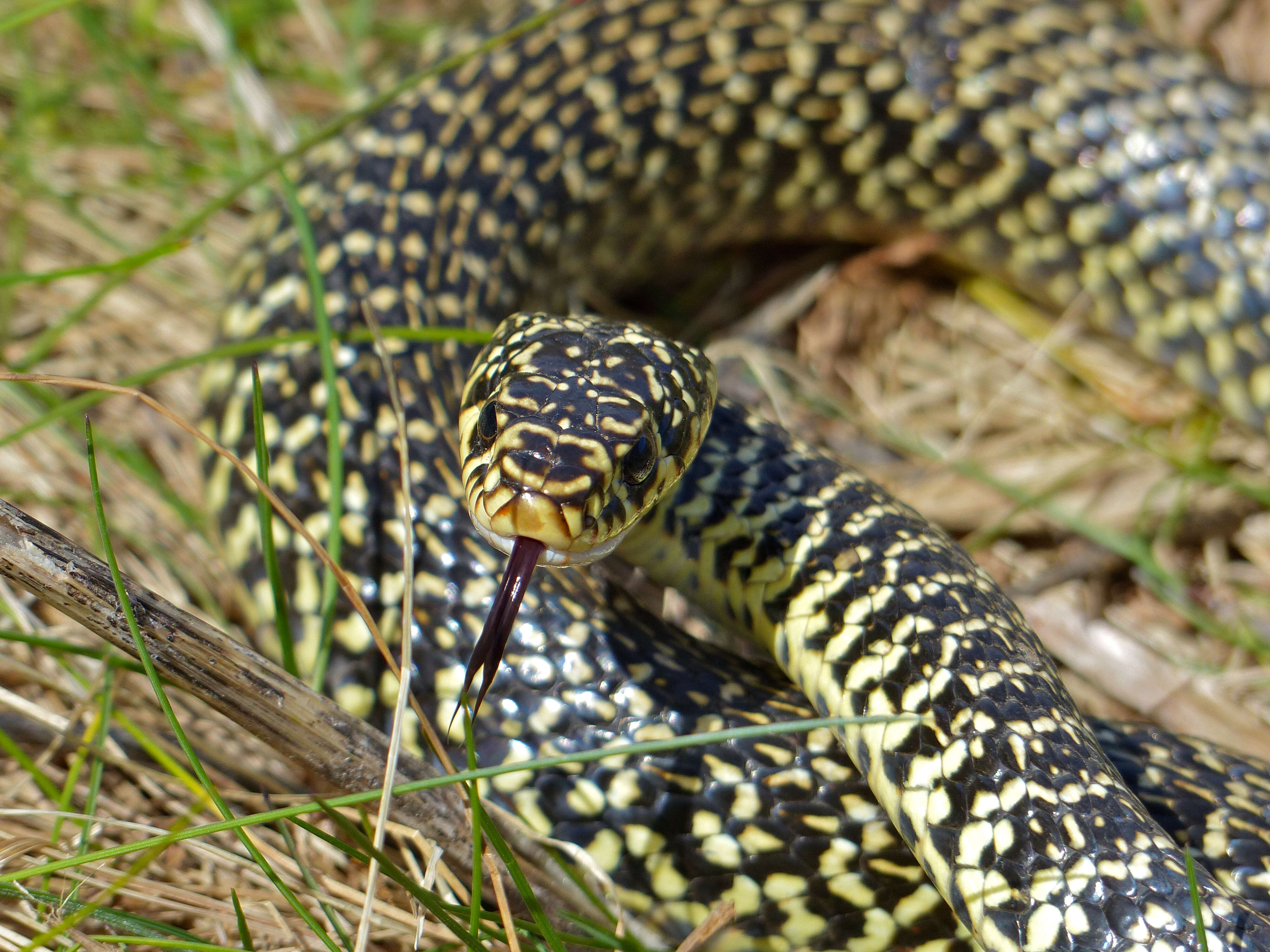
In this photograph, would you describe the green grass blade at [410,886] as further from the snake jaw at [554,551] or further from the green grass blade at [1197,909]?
the green grass blade at [1197,909]

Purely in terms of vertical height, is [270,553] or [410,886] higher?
[270,553]

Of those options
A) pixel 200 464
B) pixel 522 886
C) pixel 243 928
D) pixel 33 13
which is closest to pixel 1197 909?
pixel 522 886

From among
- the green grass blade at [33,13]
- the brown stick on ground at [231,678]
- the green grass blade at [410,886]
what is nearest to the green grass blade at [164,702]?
the brown stick on ground at [231,678]

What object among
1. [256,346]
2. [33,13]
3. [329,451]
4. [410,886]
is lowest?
[410,886]

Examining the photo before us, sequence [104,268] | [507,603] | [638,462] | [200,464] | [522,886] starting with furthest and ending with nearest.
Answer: [200,464]
[104,268]
[638,462]
[507,603]
[522,886]

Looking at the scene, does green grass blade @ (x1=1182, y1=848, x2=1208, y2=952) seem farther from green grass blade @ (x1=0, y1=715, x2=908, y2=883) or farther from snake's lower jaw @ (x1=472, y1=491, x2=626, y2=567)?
snake's lower jaw @ (x1=472, y1=491, x2=626, y2=567)

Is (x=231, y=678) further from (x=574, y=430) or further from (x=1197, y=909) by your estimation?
(x=1197, y=909)

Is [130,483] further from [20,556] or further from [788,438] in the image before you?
[788,438]

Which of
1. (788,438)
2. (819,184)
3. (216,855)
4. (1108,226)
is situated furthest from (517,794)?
(1108,226)
